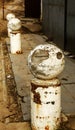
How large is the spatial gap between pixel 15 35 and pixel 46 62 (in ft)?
19.4

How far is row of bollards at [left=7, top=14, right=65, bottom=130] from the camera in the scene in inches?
168

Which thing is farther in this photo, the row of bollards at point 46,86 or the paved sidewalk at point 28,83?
the paved sidewalk at point 28,83

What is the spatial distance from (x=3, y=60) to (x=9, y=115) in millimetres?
4811

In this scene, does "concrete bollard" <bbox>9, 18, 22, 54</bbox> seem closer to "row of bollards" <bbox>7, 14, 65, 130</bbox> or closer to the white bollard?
the white bollard

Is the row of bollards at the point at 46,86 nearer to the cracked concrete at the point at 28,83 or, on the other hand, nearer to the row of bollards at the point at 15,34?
the cracked concrete at the point at 28,83

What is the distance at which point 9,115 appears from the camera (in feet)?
17.4

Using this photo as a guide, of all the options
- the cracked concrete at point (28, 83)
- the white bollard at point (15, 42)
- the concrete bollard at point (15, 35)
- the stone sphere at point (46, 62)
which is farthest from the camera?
the white bollard at point (15, 42)

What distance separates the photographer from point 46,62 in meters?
4.23

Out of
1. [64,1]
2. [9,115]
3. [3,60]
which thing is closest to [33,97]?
[9,115]

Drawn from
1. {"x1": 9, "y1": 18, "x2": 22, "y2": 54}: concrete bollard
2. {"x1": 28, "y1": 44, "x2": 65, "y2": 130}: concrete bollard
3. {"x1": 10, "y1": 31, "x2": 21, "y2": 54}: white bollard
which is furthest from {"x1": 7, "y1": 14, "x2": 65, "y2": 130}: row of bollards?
{"x1": 10, "y1": 31, "x2": 21, "y2": 54}: white bollard

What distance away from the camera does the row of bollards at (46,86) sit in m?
4.26

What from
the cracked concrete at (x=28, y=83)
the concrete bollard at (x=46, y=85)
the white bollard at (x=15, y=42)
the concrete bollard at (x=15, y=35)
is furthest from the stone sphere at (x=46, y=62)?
the white bollard at (x=15, y=42)

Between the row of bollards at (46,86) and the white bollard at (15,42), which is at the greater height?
the row of bollards at (46,86)

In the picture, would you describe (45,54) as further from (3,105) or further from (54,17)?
(54,17)
